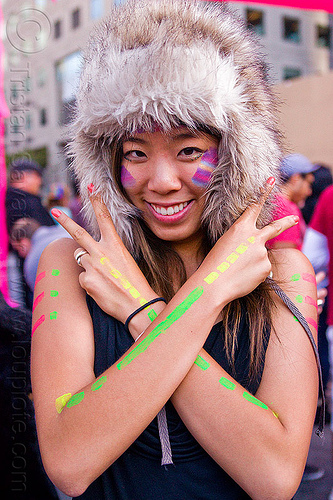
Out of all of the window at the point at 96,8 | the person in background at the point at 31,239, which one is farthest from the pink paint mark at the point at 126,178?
the window at the point at 96,8

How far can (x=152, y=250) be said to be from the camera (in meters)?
1.49

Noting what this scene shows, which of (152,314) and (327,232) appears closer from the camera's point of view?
(152,314)

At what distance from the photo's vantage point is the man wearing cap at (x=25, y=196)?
144 inches

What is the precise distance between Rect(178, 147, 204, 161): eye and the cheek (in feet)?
0.06

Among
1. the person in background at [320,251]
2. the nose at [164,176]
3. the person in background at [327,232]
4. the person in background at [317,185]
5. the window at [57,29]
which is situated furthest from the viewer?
the window at [57,29]

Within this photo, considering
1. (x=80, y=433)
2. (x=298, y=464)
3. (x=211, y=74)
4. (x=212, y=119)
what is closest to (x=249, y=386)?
(x=298, y=464)

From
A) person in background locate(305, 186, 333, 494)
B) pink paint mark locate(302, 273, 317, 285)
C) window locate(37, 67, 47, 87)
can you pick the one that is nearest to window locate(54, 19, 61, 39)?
window locate(37, 67, 47, 87)

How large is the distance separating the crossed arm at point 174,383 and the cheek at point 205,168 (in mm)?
186

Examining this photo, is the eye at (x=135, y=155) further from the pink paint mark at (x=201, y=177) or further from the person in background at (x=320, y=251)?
the person in background at (x=320, y=251)

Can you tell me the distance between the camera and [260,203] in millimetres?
1378

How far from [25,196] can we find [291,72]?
18.5m

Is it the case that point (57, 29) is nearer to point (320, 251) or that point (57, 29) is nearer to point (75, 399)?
point (320, 251)

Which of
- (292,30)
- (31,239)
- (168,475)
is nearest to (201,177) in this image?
(168,475)

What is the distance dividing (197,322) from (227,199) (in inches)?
17.6
